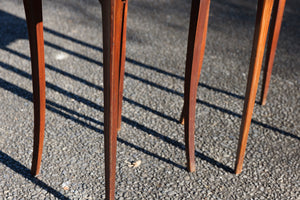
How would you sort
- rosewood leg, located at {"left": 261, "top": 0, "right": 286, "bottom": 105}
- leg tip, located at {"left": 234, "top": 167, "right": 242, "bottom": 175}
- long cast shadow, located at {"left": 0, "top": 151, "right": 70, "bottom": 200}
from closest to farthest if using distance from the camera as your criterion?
long cast shadow, located at {"left": 0, "top": 151, "right": 70, "bottom": 200} → leg tip, located at {"left": 234, "top": 167, "right": 242, "bottom": 175} → rosewood leg, located at {"left": 261, "top": 0, "right": 286, "bottom": 105}

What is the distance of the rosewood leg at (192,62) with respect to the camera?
4.59 feet

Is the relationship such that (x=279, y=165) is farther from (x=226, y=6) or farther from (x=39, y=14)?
(x=226, y=6)

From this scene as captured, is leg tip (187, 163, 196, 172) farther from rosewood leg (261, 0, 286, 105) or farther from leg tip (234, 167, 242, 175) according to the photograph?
rosewood leg (261, 0, 286, 105)

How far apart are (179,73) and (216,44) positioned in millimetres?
536

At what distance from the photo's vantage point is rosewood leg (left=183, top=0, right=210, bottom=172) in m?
1.40

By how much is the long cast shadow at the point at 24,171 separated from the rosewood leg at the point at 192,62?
0.55 metres

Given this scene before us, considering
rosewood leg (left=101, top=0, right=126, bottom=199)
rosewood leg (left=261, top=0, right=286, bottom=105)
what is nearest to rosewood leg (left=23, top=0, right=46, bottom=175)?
rosewood leg (left=101, top=0, right=126, bottom=199)

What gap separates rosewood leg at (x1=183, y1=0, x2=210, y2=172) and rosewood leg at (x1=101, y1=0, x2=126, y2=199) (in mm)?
287

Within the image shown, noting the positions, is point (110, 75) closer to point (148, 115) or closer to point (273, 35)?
point (148, 115)

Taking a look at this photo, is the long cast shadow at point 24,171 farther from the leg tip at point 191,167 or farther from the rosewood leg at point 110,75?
the leg tip at point 191,167

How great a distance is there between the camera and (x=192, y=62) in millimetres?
1502

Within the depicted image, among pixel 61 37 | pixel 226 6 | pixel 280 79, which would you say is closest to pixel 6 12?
pixel 61 37

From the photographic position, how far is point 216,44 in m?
2.87

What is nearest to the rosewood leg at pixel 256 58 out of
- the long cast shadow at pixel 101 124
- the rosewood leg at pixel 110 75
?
the long cast shadow at pixel 101 124
